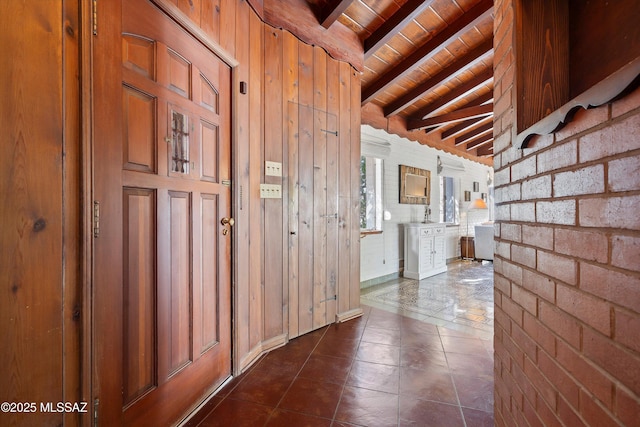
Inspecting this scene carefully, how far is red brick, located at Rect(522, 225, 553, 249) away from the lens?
0.86 m

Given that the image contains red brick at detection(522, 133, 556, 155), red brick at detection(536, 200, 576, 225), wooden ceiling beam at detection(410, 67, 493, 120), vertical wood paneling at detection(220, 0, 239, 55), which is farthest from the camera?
wooden ceiling beam at detection(410, 67, 493, 120)

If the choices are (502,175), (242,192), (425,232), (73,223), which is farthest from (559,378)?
(425,232)

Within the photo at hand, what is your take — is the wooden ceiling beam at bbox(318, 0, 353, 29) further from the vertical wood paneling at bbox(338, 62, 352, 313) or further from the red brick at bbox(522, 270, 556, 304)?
the red brick at bbox(522, 270, 556, 304)

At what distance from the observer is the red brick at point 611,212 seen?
553 mm

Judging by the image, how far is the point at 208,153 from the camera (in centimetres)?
177

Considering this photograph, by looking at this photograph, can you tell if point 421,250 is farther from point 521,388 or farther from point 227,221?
point 521,388

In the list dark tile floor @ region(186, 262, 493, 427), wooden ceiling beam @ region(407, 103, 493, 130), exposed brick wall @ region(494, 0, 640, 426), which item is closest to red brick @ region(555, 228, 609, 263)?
exposed brick wall @ region(494, 0, 640, 426)

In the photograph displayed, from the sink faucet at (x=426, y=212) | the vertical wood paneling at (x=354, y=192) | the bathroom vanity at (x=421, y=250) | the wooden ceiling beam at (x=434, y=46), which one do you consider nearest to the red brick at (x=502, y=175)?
the vertical wood paneling at (x=354, y=192)

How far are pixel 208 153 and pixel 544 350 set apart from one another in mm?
1801

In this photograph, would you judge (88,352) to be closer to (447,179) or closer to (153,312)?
(153,312)

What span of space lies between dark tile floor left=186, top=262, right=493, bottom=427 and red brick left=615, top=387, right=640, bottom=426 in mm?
1187

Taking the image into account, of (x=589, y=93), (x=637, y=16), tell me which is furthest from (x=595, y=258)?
(x=637, y=16)

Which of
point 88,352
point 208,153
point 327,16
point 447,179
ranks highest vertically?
point 327,16

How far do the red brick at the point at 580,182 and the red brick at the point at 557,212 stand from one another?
1.0 inches
